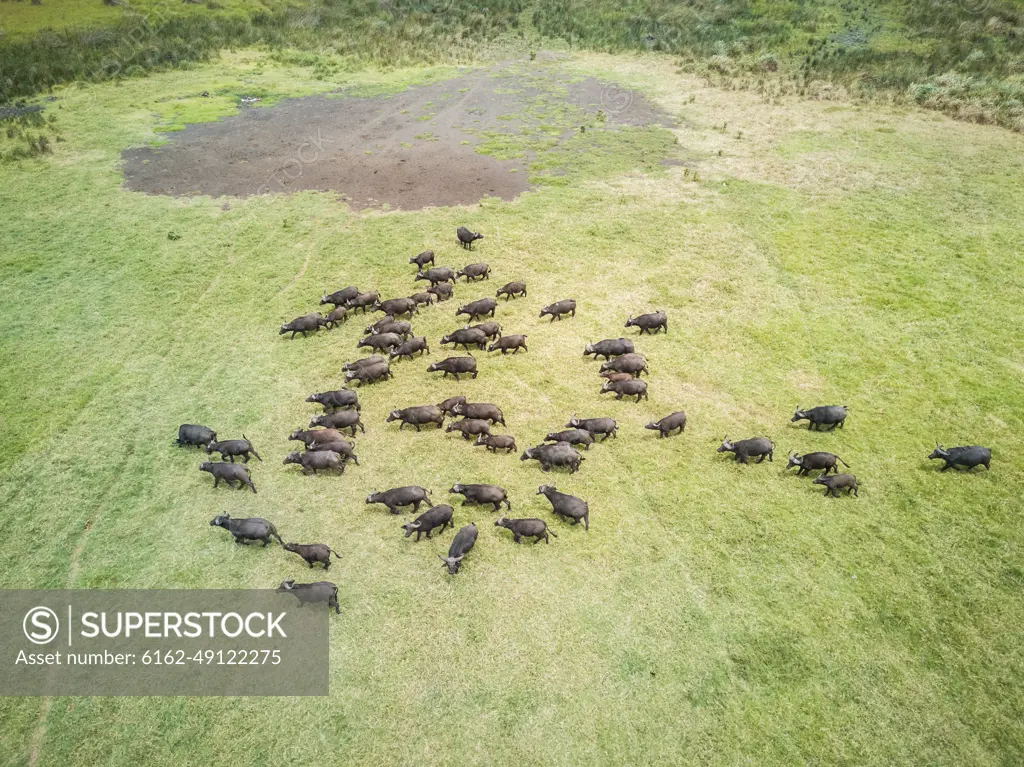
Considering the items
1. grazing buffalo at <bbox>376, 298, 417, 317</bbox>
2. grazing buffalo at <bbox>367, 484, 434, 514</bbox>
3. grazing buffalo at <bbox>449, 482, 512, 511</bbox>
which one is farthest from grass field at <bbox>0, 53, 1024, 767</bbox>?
grazing buffalo at <bbox>376, 298, 417, 317</bbox>

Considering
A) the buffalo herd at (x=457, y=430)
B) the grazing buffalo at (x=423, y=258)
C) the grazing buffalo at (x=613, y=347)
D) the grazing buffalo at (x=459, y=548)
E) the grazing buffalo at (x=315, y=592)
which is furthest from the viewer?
the grazing buffalo at (x=423, y=258)

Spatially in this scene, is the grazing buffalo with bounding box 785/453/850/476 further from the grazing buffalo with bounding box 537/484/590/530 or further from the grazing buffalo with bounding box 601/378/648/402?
the grazing buffalo with bounding box 537/484/590/530

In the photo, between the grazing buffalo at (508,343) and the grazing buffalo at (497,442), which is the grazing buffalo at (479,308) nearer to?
the grazing buffalo at (508,343)

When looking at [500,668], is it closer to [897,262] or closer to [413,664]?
[413,664]

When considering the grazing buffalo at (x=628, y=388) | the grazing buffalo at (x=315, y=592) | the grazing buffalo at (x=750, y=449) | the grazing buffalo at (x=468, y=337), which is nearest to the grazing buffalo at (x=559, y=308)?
the grazing buffalo at (x=468, y=337)

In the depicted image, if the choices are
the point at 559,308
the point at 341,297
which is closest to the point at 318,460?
the point at 341,297

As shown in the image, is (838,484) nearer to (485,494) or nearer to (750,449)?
(750,449)

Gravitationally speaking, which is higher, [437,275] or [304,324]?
[437,275]
